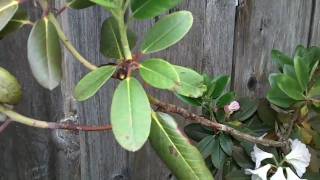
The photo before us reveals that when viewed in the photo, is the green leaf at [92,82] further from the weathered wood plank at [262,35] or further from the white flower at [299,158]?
the weathered wood plank at [262,35]

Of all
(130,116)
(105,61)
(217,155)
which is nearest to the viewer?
(130,116)

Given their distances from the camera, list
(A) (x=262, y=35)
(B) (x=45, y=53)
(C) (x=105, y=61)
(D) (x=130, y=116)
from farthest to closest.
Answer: (A) (x=262, y=35), (C) (x=105, y=61), (B) (x=45, y=53), (D) (x=130, y=116)

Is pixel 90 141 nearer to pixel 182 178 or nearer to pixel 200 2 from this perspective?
pixel 200 2

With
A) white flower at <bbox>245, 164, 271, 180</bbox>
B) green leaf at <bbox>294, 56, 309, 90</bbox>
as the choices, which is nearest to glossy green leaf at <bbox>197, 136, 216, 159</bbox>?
white flower at <bbox>245, 164, 271, 180</bbox>

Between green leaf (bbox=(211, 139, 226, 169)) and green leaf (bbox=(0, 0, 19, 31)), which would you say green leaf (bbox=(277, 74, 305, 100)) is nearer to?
green leaf (bbox=(211, 139, 226, 169))

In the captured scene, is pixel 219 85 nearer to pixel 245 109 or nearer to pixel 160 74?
pixel 245 109

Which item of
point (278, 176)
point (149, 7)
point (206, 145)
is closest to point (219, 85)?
point (206, 145)

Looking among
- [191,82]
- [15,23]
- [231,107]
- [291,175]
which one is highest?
[15,23]

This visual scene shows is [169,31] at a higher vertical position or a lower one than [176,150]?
higher
